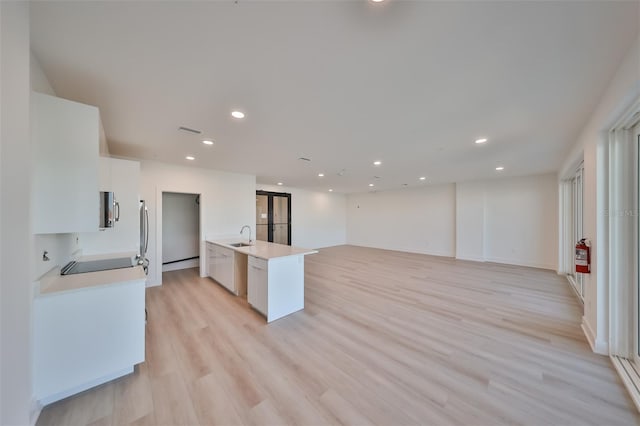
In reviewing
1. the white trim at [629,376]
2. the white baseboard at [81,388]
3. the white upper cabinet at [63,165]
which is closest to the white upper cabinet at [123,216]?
the white upper cabinet at [63,165]

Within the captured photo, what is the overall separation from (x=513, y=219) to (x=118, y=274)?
862 cm

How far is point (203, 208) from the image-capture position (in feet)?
17.0

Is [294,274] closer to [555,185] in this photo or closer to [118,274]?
[118,274]

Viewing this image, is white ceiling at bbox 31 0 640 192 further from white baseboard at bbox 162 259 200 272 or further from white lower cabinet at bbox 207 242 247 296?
white baseboard at bbox 162 259 200 272

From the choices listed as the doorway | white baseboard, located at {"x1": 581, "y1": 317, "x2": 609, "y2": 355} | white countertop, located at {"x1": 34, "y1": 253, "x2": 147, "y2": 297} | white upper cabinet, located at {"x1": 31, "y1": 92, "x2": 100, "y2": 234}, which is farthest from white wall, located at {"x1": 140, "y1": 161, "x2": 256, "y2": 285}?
white baseboard, located at {"x1": 581, "y1": 317, "x2": 609, "y2": 355}

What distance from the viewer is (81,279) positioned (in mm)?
2006

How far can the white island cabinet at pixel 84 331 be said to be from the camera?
1680 mm

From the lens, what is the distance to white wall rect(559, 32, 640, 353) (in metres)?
1.65

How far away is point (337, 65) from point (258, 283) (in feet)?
9.31

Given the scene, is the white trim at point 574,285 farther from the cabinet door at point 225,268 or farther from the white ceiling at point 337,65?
the cabinet door at point 225,268

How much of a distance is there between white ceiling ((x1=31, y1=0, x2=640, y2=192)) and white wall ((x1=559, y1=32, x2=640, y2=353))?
0.11 metres

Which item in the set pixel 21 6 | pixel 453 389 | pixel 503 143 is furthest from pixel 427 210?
A: pixel 21 6

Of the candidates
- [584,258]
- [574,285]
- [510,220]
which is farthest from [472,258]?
[584,258]

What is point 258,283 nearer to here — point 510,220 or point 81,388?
point 81,388
